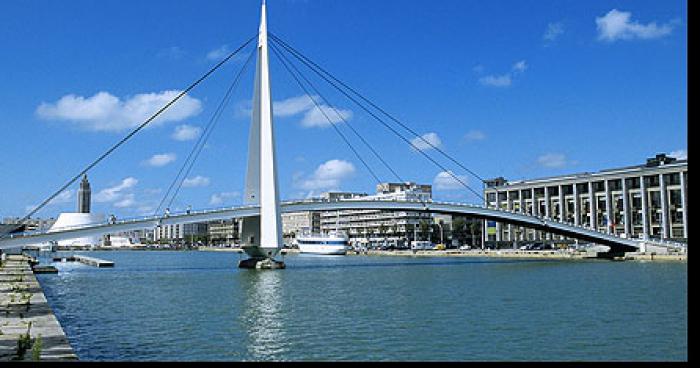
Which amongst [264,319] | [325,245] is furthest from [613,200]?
[264,319]

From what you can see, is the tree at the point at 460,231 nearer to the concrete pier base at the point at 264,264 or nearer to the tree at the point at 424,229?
the tree at the point at 424,229

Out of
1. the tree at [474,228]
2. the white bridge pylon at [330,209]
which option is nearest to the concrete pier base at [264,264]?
the white bridge pylon at [330,209]

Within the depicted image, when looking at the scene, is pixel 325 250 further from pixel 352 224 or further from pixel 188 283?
pixel 188 283

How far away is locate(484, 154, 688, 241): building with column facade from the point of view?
6456 centimetres

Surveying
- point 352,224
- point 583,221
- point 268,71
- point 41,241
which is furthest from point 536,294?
point 352,224

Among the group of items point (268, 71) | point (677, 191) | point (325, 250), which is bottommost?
point (325, 250)

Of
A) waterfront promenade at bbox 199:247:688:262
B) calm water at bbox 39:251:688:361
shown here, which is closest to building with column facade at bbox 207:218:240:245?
waterfront promenade at bbox 199:247:688:262

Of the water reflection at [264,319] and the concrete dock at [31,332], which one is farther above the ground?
the concrete dock at [31,332]

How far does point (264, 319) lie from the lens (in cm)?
1605

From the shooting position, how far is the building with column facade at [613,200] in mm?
64562

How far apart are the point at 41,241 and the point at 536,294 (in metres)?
27.0

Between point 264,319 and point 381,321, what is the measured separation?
115 inches

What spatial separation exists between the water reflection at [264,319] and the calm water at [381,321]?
0.03 metres
